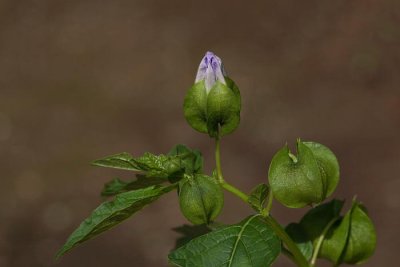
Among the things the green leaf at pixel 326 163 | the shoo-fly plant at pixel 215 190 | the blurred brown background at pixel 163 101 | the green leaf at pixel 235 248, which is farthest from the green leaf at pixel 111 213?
the blurred brown background at pixel 163 101

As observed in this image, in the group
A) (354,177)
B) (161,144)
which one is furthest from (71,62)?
(354,177)

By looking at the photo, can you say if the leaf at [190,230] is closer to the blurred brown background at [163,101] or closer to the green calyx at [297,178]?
the green calyx at [297,178]

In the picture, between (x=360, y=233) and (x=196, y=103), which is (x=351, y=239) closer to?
(x=360, y=233)

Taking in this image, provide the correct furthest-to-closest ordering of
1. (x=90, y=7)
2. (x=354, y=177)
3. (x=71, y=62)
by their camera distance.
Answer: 1. (x=90, y=7)
2. (x=71, y=62)
3. (x=354, y=177)

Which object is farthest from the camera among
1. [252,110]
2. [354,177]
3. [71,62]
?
[71,62]

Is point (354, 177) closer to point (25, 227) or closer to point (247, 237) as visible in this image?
point (25, 227)

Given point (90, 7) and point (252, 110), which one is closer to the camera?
point (252, 110)

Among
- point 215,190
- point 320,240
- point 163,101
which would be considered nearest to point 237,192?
point 215,190
